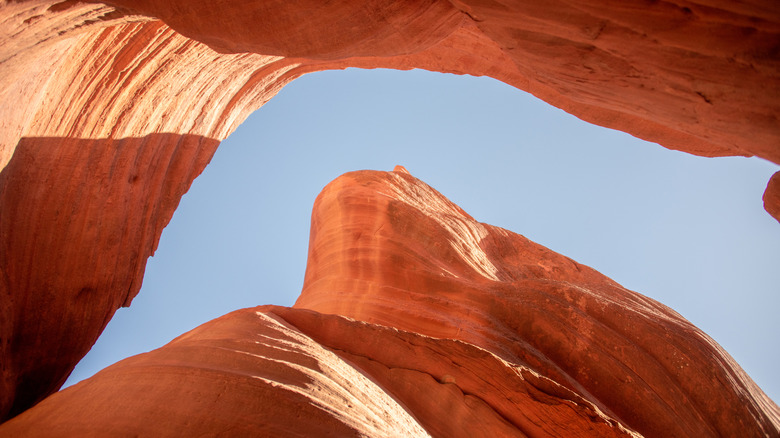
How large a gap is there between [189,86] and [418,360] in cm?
588

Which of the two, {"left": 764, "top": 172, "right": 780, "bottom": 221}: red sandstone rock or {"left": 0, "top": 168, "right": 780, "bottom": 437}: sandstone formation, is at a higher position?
{"left": 764, "top": 172, "right": 780, "bottom": 221}: red sandstone rock

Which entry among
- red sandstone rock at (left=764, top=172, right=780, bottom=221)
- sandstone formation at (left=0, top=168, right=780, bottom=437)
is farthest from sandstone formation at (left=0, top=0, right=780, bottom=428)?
sandstone formation at (left=0, top=168, right=780, bottom=437)

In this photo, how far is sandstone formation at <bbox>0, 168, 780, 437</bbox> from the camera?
3.89m

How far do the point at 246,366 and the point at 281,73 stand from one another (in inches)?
289

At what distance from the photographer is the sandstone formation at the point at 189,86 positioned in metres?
2.80

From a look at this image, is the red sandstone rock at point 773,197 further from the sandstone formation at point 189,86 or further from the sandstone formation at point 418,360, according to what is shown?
the sandstone formation at point 418,360

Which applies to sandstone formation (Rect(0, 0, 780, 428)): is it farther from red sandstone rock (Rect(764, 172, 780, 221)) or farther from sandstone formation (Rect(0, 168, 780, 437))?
sandstone formation (Rect(0, 168, 780, 437))

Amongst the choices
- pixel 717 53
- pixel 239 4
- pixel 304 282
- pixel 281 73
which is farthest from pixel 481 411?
pixel 281 73

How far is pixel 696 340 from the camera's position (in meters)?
7.07

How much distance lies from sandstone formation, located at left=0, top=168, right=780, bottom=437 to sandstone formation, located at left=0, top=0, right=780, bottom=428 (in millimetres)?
2660

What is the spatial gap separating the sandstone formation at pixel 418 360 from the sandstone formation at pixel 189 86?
266 cm

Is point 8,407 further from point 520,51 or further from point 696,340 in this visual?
point 696,340

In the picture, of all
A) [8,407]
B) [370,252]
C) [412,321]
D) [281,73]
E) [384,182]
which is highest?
[281,73]

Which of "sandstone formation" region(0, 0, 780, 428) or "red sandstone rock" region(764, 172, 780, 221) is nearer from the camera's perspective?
"sandstone formation" region(0, 0, 780, 428)
